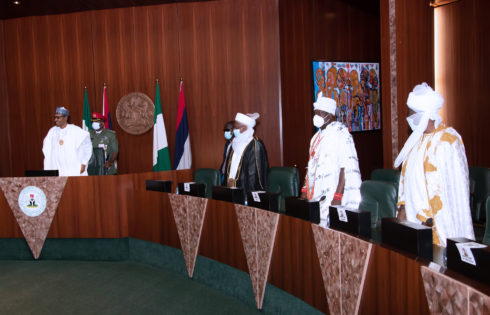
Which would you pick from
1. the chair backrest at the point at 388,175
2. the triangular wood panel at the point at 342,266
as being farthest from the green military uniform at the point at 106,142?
the triangular wood panel at the point at 342,266

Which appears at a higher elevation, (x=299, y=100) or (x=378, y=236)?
(x=299, y=100)

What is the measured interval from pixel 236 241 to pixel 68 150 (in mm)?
2644

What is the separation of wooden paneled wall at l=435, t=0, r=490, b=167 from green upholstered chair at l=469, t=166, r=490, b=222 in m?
2.04

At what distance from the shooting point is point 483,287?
1.42 m

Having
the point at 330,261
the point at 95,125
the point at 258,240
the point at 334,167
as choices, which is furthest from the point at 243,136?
the point at 95,125

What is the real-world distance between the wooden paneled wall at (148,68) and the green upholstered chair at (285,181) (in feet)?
6.97

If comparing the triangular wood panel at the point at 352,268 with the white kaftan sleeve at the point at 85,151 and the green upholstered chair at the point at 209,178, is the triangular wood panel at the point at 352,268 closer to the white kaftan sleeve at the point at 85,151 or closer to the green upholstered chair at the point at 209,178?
the green upholstered chair at the point at 209,178

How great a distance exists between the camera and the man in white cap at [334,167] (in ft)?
10.3

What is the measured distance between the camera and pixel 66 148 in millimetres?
5211

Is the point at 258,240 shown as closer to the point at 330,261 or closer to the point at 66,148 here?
the point at 330,261

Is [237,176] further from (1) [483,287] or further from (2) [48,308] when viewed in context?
(1) [483,287]

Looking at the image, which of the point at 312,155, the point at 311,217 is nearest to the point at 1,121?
the point at 312,155

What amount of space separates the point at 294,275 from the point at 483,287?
4.75 ft

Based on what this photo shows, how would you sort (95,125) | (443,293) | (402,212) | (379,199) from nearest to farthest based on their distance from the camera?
(443,293) < (402,212) < (379,199) < (95,125)
